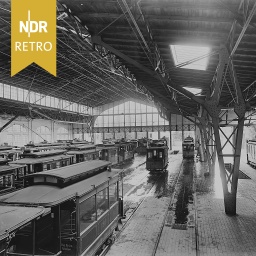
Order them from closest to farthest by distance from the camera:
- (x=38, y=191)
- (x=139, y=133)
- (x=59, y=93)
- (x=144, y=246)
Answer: (x=38, y=191) → (x=144, y=246) → (x=59, y=93) → (x=139, y=133)

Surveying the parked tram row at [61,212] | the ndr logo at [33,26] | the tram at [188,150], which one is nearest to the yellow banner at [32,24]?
the ndr logo at [33,26]

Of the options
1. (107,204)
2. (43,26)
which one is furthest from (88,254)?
(43,26)

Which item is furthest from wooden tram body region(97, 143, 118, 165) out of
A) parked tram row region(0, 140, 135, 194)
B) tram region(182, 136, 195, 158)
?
tram region(182, 136, 195, 158)

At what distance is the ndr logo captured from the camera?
25.4 feet

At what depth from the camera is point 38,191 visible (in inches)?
251

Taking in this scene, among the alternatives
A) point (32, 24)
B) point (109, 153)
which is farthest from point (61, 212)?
point (109, 153)

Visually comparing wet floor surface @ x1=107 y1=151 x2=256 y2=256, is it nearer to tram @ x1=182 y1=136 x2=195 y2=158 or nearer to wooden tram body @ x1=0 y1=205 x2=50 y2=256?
wooden tram body @ x1=0 y1=205 x2=50 y2=256

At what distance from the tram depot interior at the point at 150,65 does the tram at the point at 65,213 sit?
54cm

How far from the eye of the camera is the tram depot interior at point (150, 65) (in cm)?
779

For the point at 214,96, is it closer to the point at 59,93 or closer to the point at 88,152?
the point at 88,152

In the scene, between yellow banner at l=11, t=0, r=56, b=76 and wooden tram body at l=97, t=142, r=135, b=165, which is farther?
wooden tram body at l=97, t=142, r=135, b=165

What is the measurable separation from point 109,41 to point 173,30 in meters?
3.66

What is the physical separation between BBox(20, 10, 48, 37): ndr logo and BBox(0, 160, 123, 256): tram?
4332 mm

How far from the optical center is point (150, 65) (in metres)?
14.0
